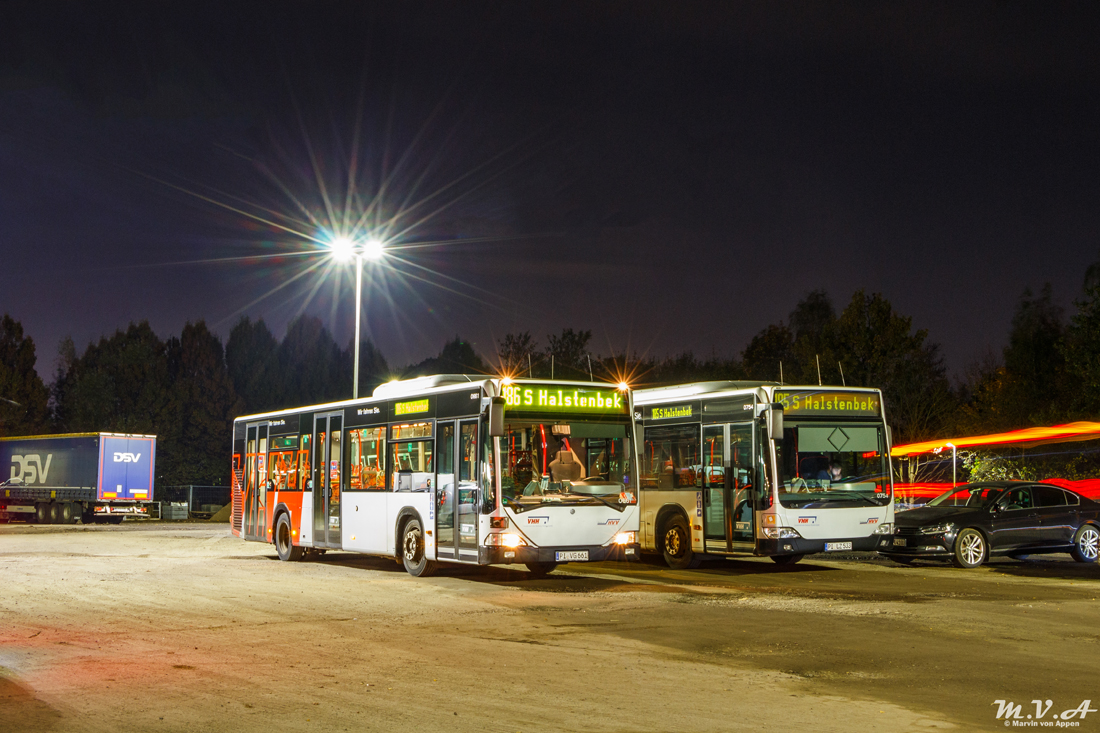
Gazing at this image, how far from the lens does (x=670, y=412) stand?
1973cm

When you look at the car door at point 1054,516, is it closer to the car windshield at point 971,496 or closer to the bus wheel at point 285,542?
the car windshield at point 971,496

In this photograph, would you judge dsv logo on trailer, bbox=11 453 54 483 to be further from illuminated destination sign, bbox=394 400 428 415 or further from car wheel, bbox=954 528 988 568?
car wheel, bbox=954 528 988 568

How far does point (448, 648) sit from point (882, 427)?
10623 mm

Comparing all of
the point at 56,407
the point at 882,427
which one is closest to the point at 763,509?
the point at 882,427

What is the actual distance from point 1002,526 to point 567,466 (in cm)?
812

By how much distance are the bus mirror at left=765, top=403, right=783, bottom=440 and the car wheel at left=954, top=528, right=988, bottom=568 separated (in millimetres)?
4350

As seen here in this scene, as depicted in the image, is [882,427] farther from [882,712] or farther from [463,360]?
[463,360]

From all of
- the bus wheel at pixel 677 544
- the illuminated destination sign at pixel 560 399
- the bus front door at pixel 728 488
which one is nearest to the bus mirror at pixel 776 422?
the bus front door at pixel 728 488

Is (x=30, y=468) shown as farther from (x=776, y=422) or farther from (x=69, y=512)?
(x=776, y=422)

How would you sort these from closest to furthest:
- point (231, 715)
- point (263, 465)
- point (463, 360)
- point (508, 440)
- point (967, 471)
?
point (231, 715), point (508, 440), point (263, 465), point (967, 471), point (463, 360)

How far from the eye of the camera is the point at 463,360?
8100cm

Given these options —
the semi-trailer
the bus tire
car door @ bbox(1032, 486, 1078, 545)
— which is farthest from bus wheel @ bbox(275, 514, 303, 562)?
the semi-trailer

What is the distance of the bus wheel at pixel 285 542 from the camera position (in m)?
22.0

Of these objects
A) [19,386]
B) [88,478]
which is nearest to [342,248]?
[88,478]
